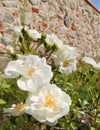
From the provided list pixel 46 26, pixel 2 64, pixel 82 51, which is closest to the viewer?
pixel 2 64

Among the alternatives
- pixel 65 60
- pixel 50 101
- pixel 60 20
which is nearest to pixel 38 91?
pixel 50 101

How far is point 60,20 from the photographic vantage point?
309 inches

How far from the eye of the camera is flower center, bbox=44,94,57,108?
1439 mm

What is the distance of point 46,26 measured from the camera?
23.4 ft

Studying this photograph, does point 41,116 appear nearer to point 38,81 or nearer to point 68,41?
point 38,81

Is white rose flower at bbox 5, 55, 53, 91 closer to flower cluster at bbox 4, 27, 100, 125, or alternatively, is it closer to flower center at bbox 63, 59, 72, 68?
flower cluster at bbox 4, 27, 100, 125

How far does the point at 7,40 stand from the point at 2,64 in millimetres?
1934

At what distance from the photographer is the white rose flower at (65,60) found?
1.75 m

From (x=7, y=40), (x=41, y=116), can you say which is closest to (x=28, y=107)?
(x=41, y=116)

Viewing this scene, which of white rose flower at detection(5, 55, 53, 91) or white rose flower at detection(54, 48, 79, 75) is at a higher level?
white rose flower at detection(5, 55, 53, 91)

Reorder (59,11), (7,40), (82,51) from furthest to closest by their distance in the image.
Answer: (82,51), (59,11), (7,40)

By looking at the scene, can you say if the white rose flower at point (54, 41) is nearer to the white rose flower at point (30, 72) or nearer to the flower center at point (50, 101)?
the white rose flower at point (30, 72)

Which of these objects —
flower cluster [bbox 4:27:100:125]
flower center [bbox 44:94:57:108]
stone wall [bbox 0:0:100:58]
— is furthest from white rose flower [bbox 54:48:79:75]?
stone wall [bbox 0:0:100:58]

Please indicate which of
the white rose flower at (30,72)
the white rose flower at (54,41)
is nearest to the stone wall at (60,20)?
the white rose flower at (54,41)
